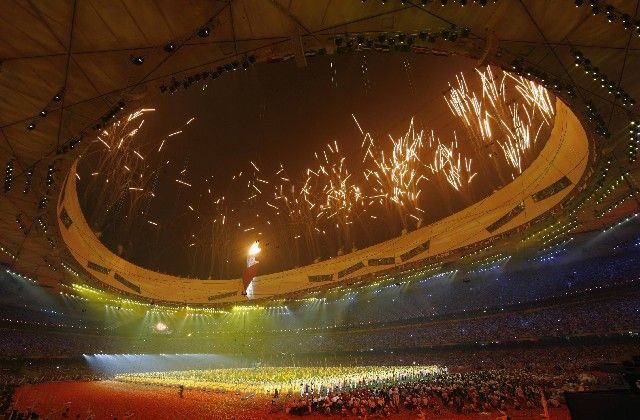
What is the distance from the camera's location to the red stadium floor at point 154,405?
48.4ft

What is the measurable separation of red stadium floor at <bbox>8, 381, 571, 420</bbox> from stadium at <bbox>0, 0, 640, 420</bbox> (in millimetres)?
264

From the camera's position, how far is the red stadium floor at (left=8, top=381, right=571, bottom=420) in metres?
14.7

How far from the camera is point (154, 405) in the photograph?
18.0 m

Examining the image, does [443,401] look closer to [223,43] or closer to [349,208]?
[349,208]

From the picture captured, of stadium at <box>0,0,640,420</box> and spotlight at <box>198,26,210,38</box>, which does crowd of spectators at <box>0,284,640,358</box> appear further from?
spotlight at <box>198,26,210,38</box>

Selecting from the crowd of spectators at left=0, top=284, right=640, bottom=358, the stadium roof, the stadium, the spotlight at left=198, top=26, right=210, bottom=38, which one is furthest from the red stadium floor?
the spotlight at left=198, top=26, right=210, bottom=38

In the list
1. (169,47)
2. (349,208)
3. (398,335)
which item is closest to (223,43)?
(169,47)

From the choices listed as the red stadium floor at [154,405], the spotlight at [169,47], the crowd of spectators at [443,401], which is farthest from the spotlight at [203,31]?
the crowd of spectators at [443,401]

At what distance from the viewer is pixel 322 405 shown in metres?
15.9

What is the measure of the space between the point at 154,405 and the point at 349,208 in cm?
1580

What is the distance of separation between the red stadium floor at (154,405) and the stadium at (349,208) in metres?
0.26

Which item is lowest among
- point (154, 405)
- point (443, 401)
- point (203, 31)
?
point (443, 401)

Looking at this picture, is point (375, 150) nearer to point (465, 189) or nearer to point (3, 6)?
point (465, 189)

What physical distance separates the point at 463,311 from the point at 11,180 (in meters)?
34.9
